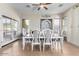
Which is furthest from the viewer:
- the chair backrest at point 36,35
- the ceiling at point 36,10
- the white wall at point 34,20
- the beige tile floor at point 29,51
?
the chair backrest at point 36,35

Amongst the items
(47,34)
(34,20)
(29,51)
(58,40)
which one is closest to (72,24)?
(58,40)

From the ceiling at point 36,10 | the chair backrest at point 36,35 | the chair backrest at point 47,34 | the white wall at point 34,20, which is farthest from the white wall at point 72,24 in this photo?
the chair backrest at point 36,35

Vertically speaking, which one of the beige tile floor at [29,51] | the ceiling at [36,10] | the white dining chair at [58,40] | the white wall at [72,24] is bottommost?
the beige tile floor at [29,51]

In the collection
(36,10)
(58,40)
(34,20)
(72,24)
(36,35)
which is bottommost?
(58,40)

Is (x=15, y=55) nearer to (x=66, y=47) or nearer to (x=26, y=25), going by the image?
(x=26, y=25)

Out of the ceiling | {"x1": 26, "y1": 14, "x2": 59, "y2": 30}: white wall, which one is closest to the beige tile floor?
{"x1": 26, "y1": 14, "x2": 59, "y2": 30}: white wall

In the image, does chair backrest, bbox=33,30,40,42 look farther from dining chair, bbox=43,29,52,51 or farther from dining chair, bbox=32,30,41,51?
dining chair, bbox=43,29,52,51

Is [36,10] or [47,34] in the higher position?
[36,10]

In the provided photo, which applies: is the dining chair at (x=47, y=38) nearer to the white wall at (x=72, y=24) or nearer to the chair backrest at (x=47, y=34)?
the chair backrest at (x=47, y=34)

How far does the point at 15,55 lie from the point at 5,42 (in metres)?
0.69

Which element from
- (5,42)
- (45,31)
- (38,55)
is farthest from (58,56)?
(5,42)

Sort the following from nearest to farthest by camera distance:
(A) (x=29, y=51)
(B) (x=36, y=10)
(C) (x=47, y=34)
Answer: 1. (A) (x=29, y=51)
2. (B) (x=36, y=10)
3. (C) (x=47, y=34)

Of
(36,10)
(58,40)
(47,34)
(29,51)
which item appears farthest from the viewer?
(47,34)

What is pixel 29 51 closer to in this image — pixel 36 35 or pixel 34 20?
pixel 36 35
